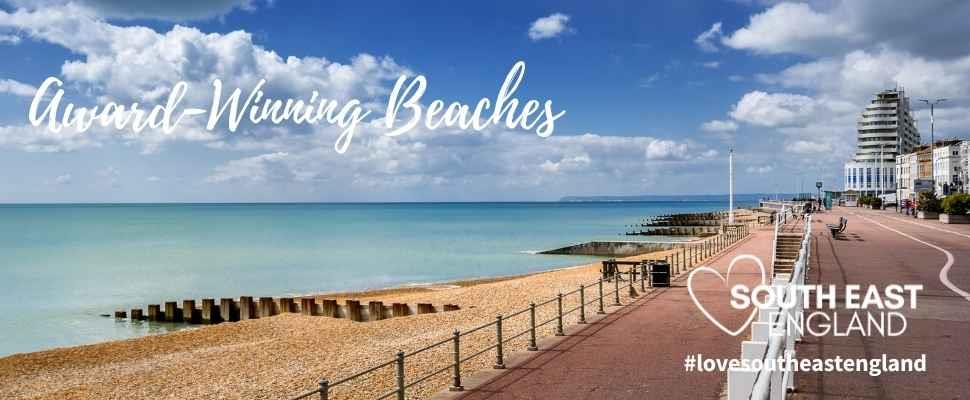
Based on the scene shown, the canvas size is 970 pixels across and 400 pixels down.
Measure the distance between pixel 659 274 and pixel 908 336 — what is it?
1095 centimetres

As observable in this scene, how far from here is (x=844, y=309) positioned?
16016 millimetres

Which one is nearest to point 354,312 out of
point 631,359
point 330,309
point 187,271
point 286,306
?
point 330,309

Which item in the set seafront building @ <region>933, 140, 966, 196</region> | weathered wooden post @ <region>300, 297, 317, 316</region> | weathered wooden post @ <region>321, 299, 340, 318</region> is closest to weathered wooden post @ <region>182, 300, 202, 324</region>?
weathered wooden post @ <region>300, 297, 317, 316</region>

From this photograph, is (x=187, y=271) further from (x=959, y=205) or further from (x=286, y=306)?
(x=959, y=205)

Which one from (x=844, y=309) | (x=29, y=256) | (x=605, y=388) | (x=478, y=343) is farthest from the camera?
(x=29, y=256)

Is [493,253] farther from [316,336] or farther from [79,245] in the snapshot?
[79,245]

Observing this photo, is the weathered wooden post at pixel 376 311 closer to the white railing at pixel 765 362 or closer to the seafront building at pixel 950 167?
the white railing at pixel 765 362

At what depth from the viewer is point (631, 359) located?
1264 cm

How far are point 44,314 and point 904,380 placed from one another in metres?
41.4

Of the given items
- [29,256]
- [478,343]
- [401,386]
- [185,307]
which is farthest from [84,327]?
[29,256]

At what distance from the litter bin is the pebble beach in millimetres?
1825

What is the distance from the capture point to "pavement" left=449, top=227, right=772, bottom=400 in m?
10.6

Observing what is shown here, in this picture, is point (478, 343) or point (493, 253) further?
point (493, 253)

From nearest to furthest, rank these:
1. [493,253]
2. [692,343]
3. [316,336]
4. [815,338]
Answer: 1. [815,338]
2. [692,343]
3. [316,336]
4. [493,253]
